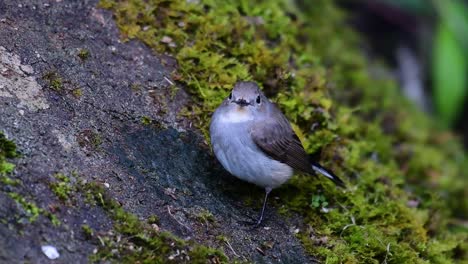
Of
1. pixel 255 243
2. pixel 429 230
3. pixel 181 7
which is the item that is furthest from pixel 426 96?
pixel 255 243

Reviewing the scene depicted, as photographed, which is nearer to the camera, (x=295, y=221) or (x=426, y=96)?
(x=295, y=221)

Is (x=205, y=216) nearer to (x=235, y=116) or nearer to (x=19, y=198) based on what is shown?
(x=235, y=116)

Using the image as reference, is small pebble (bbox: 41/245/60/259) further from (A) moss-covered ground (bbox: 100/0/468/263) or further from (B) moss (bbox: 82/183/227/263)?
(A) moss-covered ground (bbox: 100/0/468/263)

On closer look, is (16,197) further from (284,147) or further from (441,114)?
(441,114)

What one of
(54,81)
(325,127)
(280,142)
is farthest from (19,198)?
(325,127)

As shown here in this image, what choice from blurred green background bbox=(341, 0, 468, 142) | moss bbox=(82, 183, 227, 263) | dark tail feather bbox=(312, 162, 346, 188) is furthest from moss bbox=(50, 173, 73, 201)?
blurred green background bbox=(341, 0, 468, 142)

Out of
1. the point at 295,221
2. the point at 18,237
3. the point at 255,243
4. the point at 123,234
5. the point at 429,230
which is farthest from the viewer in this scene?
the point at 429,230
